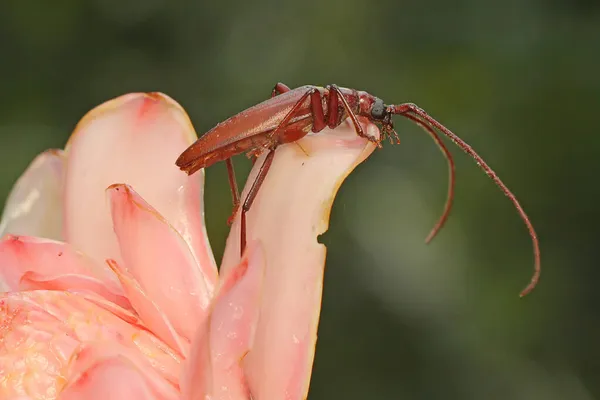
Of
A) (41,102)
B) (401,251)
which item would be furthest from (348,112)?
(41,102)

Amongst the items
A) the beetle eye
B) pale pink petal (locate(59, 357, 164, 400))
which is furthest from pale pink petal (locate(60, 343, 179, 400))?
the beetle eye

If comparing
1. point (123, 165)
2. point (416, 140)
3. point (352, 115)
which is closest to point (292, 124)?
point (352, 115)

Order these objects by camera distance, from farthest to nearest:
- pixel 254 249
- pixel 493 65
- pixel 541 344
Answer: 1. pixel 493 65
2. pixel 541 344
3. pixel 254 249

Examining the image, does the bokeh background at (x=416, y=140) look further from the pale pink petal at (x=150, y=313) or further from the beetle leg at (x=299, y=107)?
the pale pink petal at (x=150, y=313)

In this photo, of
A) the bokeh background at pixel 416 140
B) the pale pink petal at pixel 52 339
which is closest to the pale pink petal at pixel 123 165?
the pale pink petal at pixel 52 339

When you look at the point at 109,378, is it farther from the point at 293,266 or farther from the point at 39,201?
the point at 39,201

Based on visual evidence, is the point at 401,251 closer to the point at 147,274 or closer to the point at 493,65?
the point at 493,65

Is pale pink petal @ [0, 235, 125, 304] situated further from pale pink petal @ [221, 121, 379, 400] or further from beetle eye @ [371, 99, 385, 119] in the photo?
beetle eye @ [371, 99, 385, 119]
